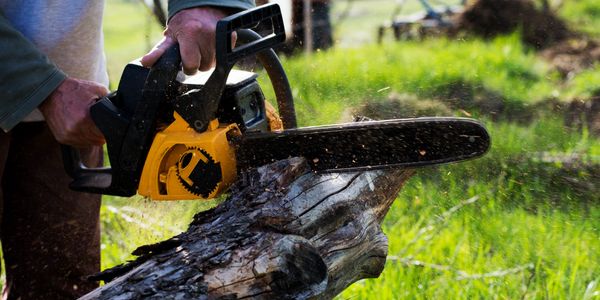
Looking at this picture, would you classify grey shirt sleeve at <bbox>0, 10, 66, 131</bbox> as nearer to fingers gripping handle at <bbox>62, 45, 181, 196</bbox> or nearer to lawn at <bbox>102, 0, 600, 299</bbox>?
fingers gripping handle at <bbox>62, 45, 181, 196</bbox>

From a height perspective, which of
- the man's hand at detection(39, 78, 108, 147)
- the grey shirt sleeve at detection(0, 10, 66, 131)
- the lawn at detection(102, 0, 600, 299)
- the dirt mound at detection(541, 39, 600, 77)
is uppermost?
the grey shirt sleeve at detection(0, 10, 66, 131)

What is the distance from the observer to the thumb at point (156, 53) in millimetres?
2451

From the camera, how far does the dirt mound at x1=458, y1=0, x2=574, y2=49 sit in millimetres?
8562

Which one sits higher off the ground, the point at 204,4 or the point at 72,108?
the point at 204,4

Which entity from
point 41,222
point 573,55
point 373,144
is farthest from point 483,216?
point 573,55

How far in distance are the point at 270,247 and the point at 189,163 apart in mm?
473

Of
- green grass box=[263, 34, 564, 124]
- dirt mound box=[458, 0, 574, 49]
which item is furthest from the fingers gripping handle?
dirt mound box=[458, 0, 574, 49]

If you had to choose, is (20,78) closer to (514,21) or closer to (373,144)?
(373,144)

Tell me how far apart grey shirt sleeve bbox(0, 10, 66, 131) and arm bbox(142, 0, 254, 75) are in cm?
37

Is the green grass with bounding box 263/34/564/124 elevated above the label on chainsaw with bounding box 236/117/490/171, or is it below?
below

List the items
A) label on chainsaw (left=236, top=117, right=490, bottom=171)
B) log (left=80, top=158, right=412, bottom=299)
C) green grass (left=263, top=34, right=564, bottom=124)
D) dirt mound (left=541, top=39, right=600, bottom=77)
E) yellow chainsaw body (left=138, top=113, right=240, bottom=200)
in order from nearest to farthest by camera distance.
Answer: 1. log (left=80, top=158, right=412, bottom=299)
2. label on chainsaw (left=236, top=117, right=490, bottom=171)
3. yellow chainsaw body (left=138, top=113, right=240, bottom=200)
4. green grass (left=263, top=34, right=564, bottom=124)
5. dirt mound (left=541, top=39, right=600, bottom=77)

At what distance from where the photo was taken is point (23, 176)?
3.12 metres

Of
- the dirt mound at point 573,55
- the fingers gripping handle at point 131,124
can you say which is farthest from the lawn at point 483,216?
the dirt mound at point 573,55

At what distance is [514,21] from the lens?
8.76 meters
